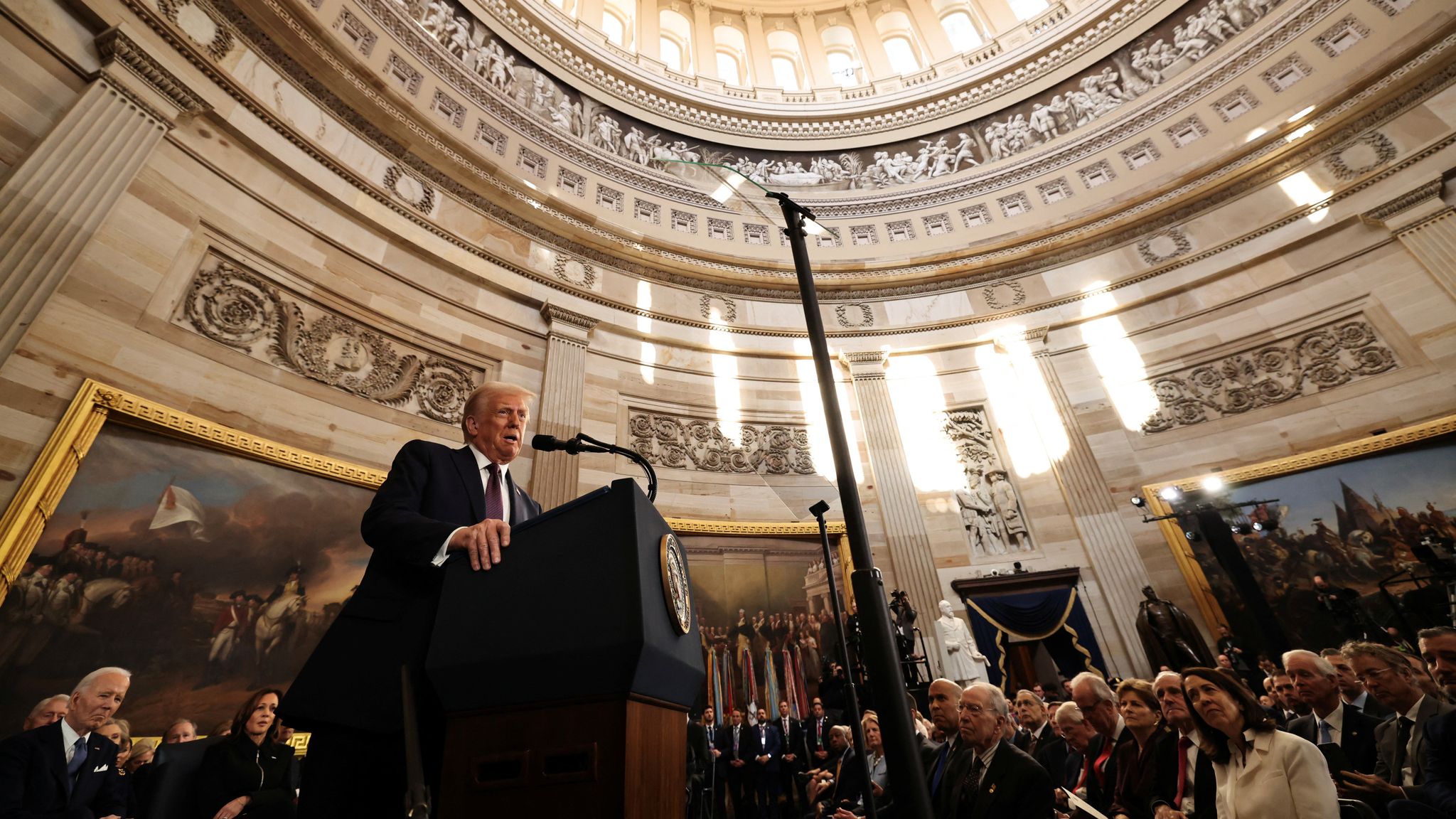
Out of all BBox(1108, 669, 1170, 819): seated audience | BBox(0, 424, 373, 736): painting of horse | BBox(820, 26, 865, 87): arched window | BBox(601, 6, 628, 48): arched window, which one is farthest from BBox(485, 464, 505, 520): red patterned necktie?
BBox(820, 26, 865, 87): arched window

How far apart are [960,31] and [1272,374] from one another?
623 inches

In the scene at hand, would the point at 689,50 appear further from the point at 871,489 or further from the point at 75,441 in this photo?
the point at 75,441

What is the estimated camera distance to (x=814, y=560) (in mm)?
11352

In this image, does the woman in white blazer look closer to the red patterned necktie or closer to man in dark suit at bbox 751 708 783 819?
the red patterned necktie

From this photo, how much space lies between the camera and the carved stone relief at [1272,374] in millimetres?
11227

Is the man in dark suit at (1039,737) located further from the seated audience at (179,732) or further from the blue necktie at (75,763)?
the seated audience at (179,732)

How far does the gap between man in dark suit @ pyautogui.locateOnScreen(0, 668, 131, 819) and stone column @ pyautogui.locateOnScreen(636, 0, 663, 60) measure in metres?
20.0

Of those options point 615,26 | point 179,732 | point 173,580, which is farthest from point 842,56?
point 179,732

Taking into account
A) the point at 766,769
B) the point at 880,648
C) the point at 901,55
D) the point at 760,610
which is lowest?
the point at 766,769

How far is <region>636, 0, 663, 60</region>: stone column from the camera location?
64.5 ft

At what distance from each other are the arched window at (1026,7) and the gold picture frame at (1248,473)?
1615 centimetres

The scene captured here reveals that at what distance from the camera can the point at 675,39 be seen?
2117cm

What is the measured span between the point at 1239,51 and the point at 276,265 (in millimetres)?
20765

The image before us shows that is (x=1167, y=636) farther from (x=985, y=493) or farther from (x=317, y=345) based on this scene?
(x=317, y=345)
